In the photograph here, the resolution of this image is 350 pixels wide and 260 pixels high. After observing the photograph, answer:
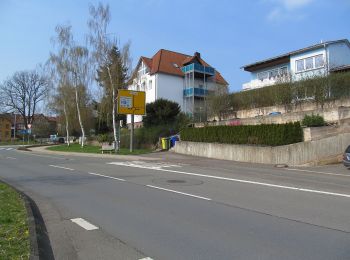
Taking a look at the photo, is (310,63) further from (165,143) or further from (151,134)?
(151,134)

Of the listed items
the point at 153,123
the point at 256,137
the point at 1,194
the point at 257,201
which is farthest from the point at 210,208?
the point at 153,123

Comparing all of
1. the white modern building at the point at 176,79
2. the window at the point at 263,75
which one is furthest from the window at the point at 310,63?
the white modern building at the point at 176,79

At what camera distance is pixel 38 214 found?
8.38 metres

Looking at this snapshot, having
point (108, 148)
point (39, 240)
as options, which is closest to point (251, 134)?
point (108, 148)

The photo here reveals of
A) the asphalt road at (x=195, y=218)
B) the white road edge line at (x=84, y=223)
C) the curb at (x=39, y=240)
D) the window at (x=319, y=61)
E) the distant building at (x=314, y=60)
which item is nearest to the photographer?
the curb at (x=39, y=240)

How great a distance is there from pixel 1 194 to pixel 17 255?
5638 mm

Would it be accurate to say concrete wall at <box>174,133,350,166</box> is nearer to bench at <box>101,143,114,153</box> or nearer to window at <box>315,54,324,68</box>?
bench at <box>101,143,114,153</box>

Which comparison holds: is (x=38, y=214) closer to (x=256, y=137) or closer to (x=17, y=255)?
(x=17, y=255)

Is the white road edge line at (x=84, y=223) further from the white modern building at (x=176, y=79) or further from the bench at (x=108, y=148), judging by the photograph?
the white modern building at (x=176, y=79)

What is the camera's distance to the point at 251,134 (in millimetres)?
25766

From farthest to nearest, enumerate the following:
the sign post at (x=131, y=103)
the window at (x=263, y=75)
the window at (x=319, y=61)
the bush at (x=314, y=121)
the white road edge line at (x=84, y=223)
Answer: the window at (x=263, y=75) → the window at (x=319, y=61) → the sign post at (x=131, y=103) → the bush at (x=314, y=121) → the white road edge line at (x=84, y=223)

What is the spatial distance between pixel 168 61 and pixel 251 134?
36118mm

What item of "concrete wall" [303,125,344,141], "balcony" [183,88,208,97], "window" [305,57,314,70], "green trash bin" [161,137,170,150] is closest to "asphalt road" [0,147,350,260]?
"concrete wall" [303,125,344,141]

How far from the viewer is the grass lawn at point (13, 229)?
17.1 feet
